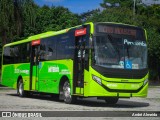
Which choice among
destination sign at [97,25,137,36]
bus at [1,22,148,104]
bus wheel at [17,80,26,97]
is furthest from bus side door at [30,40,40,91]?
destination sign at [97,25,137,36]

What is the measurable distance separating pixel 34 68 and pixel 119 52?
7.20 metres

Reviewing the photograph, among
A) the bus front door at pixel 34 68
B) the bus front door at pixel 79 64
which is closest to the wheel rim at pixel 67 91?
the bus front door at pixel 79 64

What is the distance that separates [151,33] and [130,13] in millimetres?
4118

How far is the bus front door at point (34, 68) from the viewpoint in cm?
2383

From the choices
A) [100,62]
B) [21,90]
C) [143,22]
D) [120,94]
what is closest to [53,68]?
[100,62]

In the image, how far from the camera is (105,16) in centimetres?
5694

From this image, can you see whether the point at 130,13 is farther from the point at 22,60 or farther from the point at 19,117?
the point at 19,117

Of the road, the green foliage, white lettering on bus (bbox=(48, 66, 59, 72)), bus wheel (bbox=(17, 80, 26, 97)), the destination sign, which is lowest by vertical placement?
the road

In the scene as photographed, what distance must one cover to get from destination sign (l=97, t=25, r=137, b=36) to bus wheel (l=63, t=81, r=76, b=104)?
123 inches

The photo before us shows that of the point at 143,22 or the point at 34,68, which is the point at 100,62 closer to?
the point at 34,68

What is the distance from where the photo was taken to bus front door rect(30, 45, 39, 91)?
23.8m

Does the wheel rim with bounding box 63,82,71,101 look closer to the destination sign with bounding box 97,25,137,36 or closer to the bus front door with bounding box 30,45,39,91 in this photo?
the destination sign with bounding box 97,25,137,36

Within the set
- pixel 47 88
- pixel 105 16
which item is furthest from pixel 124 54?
pixel 105 16

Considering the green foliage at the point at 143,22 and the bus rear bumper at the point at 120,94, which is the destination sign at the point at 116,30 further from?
the green foliage at the point at 143,22
